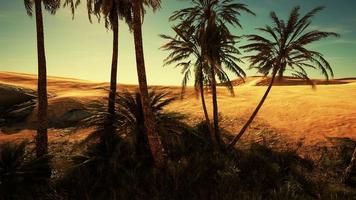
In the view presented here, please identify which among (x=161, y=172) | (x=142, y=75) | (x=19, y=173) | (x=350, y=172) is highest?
(x=142, y=75)

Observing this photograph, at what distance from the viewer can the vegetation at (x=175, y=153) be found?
479 inches

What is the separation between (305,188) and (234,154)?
418cm

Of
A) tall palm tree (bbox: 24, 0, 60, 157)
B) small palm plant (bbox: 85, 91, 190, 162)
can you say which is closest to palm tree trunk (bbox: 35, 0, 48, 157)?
tall palm tree (bbox: 24, 0, 60, 157)

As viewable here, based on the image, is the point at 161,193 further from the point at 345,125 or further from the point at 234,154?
the point at 345,125

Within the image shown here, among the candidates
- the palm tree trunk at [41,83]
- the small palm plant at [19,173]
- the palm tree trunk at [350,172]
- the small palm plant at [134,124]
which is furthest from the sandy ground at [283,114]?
the palm tree trunk at [350,172]

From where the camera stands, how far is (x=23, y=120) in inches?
1008

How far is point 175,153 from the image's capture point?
16.6m

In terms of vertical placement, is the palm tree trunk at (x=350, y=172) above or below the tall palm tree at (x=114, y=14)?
below

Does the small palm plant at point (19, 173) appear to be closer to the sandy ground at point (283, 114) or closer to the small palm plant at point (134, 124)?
the small palm plant at point (134, 124)

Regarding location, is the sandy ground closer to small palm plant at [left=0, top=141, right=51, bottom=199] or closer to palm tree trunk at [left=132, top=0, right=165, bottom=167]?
small palm plant at [left=0, top=141, right=51, bottom=199]

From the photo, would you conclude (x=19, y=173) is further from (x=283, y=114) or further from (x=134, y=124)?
(x=283, y=114)

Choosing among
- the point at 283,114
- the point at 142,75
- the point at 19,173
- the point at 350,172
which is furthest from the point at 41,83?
the point at 283,114

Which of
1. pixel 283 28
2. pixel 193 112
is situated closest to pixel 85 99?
pixel 193 112

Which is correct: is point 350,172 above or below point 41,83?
below
